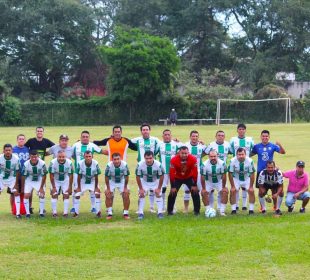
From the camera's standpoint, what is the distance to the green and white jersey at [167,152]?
14.9 metres

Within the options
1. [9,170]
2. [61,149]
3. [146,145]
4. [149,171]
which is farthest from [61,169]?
[146,145]

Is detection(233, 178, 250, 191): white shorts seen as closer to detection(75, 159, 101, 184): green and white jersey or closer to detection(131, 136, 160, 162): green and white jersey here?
detection(131, 136, 160, 162): green and white jersey

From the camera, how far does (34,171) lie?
46.4ft

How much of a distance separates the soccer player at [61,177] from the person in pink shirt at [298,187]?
4676 millimetres

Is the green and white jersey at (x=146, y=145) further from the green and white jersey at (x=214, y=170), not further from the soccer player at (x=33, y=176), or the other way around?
the soccer player at (x=33, y=176)

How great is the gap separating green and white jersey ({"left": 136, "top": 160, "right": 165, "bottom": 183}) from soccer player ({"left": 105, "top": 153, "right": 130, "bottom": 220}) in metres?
0.29

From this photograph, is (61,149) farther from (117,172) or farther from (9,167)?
(117,172)

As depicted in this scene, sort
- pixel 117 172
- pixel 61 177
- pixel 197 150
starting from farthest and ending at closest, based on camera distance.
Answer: pixel 197 150
pixel 61 177
pixel 117 172

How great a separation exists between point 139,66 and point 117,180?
3950cm

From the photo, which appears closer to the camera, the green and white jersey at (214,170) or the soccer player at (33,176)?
the soccer player at (33,176)

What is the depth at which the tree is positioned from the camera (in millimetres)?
52969

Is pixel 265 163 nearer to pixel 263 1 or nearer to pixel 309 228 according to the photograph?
pixel 309 228

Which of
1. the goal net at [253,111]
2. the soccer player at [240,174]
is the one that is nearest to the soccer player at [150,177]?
the soccer player at [240,174]

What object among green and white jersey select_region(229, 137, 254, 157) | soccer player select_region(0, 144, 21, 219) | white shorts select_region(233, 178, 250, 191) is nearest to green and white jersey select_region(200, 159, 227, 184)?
white shorts select_region(233, 178, 250, 191)
